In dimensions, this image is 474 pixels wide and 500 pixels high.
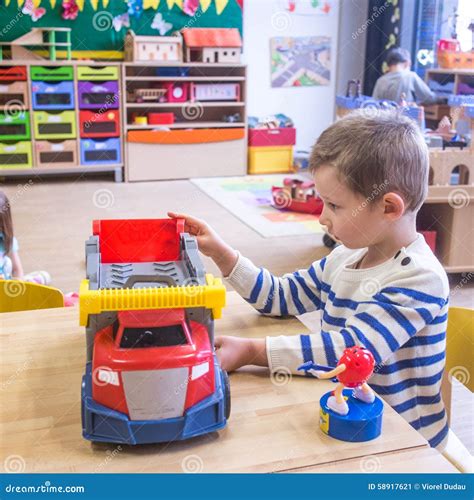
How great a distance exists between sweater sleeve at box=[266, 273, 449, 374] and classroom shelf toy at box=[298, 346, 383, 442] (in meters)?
0.12

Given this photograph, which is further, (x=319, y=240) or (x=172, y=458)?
(x=319, y=240)

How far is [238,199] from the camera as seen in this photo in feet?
13.7

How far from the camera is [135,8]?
15.9 ft

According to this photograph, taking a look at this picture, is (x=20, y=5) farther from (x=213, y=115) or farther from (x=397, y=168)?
(x=397, y=168)

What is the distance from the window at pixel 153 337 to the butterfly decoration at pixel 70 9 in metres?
4.57

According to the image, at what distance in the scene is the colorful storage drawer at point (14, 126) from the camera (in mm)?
4477

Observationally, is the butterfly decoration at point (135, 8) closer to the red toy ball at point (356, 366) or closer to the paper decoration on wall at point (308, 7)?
the paper decoration on wall at point (308, 7)

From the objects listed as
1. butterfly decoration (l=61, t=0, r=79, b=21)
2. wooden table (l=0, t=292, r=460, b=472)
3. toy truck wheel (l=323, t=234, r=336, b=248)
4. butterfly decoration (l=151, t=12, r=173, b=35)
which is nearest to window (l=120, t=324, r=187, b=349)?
wooden table (l=0, t=292, r=460, b=472)

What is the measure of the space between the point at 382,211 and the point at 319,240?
2.41m

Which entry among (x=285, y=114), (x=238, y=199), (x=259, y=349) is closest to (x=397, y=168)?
(x=259, y=349)

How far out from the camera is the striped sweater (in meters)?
0.82

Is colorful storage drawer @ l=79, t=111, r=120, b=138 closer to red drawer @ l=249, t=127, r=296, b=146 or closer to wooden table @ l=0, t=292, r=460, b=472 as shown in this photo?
red drawer @ l=249, t=127, r=296, b=146

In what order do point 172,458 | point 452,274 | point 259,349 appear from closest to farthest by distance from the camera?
point 172,458
point 259,349
point 452,274

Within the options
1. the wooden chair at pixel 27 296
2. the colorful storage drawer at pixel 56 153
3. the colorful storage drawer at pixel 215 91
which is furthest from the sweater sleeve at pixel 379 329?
the colorful storage drawer at pixel 215 91
